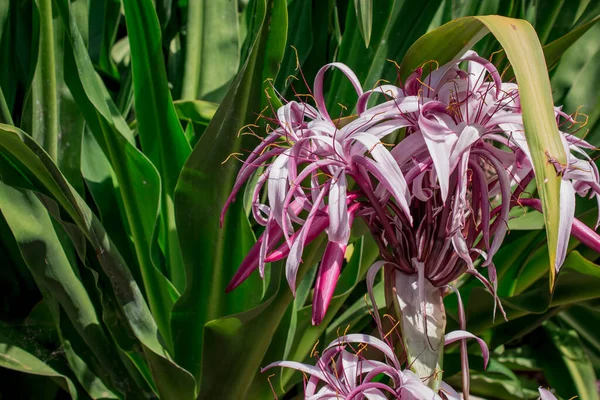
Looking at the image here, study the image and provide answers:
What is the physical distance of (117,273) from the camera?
0.75m

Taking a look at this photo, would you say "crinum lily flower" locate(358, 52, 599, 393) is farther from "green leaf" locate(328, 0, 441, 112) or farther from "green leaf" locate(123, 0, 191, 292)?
"green leaf" locate(123, 0, 191, 292)

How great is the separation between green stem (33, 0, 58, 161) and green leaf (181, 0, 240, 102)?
28cm

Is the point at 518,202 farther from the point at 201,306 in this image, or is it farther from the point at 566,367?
the point at 566,367

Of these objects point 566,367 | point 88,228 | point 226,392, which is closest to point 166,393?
point 226,392

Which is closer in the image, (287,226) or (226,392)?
(287,226)

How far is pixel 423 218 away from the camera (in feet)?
1.46

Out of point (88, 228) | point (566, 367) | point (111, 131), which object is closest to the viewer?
point (88, 228)

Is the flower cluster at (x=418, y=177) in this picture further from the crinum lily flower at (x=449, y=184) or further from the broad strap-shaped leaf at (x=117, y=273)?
the broad strap-shaped leaf at (x=117, y=273)

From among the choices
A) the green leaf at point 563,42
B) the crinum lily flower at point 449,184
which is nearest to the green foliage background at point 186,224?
the green leaf at point 563,42

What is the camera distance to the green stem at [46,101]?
0.86 meters

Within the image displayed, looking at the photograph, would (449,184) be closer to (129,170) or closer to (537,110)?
(537,110)

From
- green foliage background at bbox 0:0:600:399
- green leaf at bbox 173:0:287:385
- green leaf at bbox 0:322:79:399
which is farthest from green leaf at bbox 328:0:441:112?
green leaf at bbox 0:322:79:399

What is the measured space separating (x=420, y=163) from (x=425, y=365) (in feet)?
0.43

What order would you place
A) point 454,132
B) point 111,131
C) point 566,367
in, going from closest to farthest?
point 454,132 < point 111,131 < point 566,367
